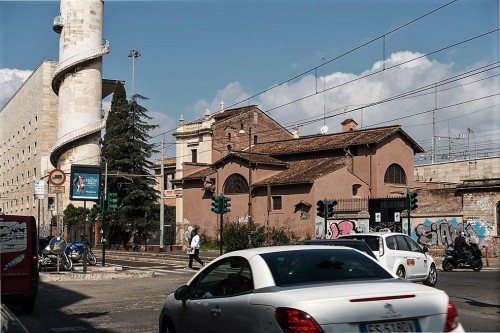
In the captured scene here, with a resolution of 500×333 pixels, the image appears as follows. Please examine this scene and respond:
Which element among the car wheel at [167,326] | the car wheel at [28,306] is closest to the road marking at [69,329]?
the car wheel at [28,306]

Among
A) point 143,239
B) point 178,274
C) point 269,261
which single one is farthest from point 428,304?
point 143,239

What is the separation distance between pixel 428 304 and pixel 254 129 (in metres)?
65.7

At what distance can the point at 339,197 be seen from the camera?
48.6 m

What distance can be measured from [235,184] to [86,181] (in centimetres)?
2758

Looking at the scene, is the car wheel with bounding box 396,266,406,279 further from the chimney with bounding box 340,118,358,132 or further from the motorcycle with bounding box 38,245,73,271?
the chimney with bounding box 340,118,358,132

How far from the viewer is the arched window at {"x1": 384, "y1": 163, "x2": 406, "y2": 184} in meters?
51.9

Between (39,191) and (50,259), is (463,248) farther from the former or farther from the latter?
(39,191)

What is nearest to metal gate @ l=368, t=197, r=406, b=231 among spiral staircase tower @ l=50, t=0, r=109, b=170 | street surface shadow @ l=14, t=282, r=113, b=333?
street surface shadow @ l=14, t=282, r=113, b=333

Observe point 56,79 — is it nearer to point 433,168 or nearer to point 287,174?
point 287,174

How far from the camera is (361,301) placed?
557 cm

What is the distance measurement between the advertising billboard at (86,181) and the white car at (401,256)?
12104 mm

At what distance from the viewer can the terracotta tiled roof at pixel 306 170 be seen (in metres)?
48.1

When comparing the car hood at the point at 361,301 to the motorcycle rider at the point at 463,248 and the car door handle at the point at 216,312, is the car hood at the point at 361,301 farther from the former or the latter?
the motorcycle rider at the point at 463,248

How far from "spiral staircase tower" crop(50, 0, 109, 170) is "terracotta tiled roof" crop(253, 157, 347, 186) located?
2940 centimetres
